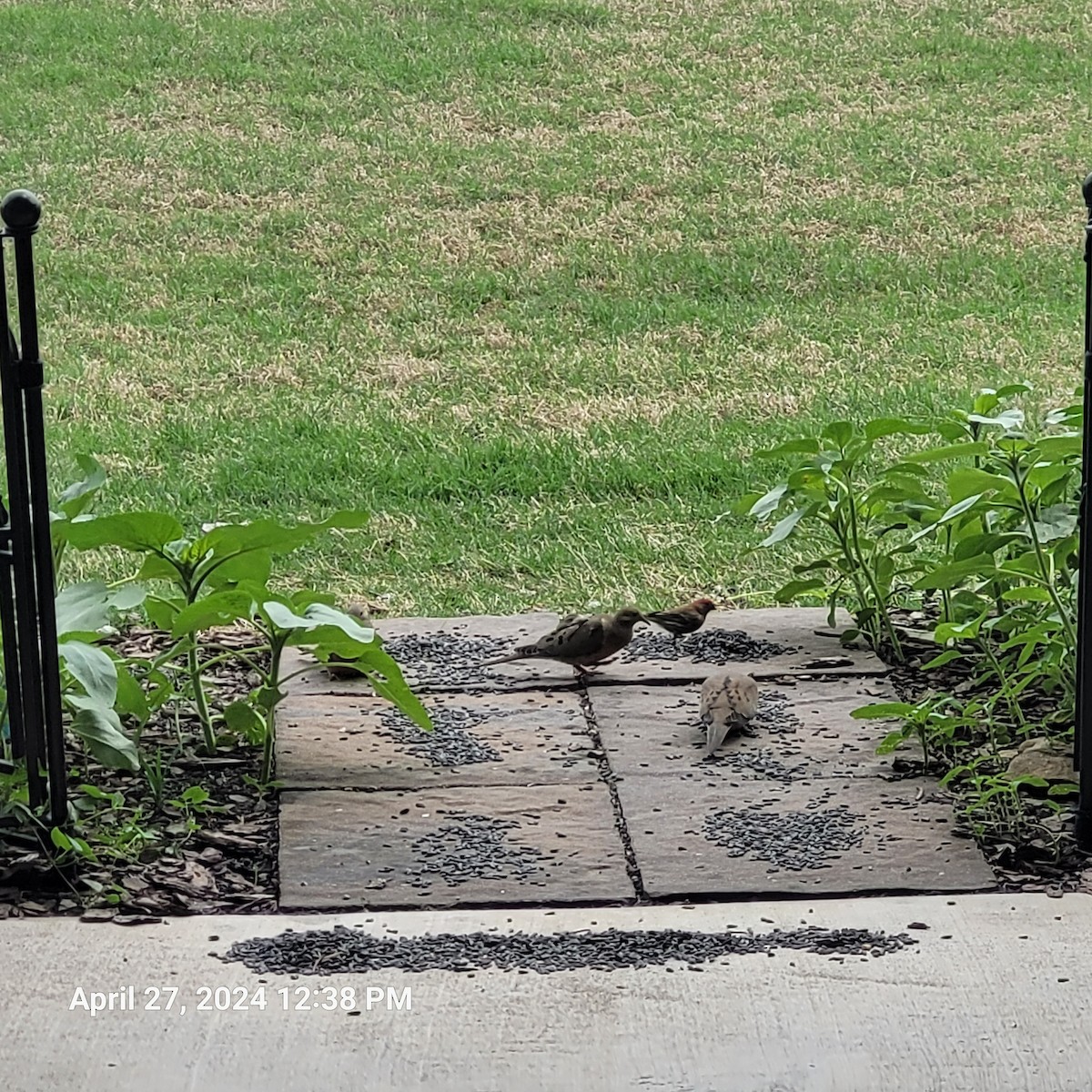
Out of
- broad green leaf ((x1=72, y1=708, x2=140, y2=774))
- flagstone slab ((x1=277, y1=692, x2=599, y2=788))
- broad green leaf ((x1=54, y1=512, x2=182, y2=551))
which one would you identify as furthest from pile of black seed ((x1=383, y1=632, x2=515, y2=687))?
broad green leaf ((x1=72, y1=708, x2=140, y2=774))

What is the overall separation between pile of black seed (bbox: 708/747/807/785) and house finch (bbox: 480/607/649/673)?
1.98ft

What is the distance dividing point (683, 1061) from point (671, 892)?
0.76m

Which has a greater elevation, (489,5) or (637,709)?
(489,5)

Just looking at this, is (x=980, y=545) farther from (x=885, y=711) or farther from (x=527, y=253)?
(x=527, y=253)

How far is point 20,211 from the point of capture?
340 centimetres

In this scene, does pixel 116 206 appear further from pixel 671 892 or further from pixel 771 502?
pixel 671 892

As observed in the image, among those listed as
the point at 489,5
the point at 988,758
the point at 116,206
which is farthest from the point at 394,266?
the point at 988,758

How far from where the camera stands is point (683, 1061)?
2.81m

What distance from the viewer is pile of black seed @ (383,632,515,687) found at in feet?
16.4

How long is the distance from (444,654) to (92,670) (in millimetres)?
1549

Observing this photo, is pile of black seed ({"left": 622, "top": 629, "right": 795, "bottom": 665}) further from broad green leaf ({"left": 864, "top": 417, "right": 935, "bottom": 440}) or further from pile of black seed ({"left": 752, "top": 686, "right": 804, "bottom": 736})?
broad green leaf ({"left": 864, "top": 417, "right": 935, "bottom": 440})

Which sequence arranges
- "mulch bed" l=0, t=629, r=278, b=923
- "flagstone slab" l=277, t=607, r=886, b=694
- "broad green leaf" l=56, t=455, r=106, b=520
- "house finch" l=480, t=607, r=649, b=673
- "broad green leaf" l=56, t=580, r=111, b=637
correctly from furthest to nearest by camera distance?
"flagstone slab" l=277, t=607, r=886, b=694 → "house finch" l=480, t=607, r=649, b=673 → "broad green leaf" l=56, t=455, r=106, b=520 → "broad green leaf" l=56, t=580, r=111, b=637 → "mulch bed" l=0, t=629, r=278, b=923

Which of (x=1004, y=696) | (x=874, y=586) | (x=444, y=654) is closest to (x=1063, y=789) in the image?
(x=1004, y=696)

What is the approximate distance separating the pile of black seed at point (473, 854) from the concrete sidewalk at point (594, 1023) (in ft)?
1.00
